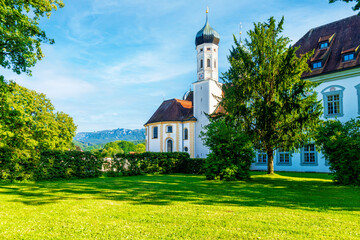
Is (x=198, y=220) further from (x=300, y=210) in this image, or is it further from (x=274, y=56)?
(x=274, y=56)

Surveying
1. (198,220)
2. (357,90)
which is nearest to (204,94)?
(357,90)

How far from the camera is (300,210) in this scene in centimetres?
790

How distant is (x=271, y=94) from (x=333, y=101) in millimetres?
10051

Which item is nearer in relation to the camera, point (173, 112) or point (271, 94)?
point (271, 94)

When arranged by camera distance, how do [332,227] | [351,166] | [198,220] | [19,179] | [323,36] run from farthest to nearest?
1. [323,36]
2. [19,179]
3. [351,166]
4. [198,220]
5. [332,227]

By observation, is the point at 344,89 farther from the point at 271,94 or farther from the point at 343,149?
the point at 343,149

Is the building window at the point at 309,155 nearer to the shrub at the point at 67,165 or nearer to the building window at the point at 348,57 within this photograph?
the building window at the point at 348,57

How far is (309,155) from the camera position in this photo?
27.0 m

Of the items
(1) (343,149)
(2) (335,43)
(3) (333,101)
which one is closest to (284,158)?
(3) (333,101)

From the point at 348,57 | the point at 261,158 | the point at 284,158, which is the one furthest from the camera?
the point at 261,158

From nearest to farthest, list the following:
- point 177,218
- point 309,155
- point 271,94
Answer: point 177,218, point 271,94, point 309,155

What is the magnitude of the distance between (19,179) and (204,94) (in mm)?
32994

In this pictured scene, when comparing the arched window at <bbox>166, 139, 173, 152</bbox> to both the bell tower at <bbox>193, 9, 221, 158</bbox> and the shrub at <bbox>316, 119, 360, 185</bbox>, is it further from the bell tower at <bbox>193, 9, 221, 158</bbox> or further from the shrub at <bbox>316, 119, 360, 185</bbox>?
the shrub at <bbox>316, 119, 360, 185</bbox>

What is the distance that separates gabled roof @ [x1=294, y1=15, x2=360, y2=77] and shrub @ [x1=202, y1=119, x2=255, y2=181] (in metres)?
13.7
